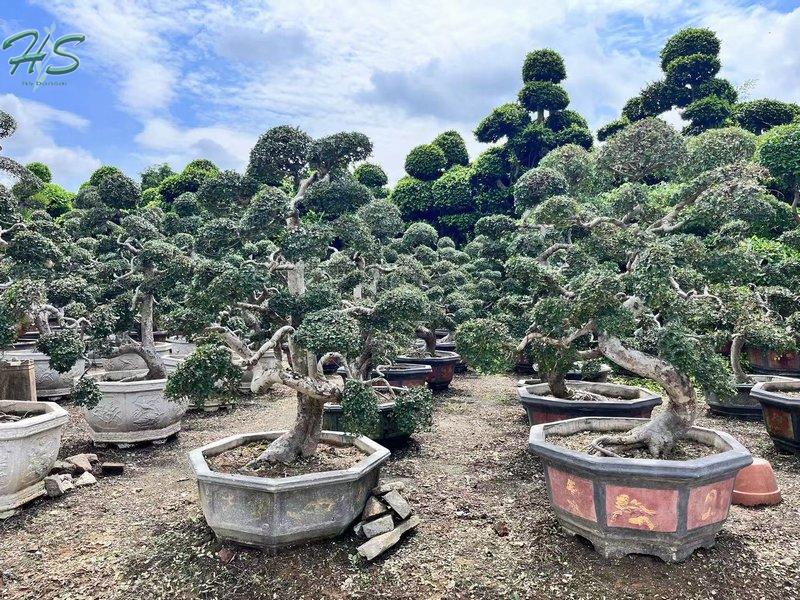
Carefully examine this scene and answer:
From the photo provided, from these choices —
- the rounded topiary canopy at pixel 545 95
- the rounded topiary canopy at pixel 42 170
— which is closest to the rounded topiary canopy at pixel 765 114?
the rounded topiary canopy at pixel 545 95

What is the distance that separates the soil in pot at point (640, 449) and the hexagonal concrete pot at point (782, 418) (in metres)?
1.59

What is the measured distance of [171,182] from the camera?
55.4 ft

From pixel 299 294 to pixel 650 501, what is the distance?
108 inches

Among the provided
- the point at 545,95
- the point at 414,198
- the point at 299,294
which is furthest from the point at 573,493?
the point at 545,95

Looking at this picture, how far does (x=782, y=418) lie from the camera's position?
466 centimetres

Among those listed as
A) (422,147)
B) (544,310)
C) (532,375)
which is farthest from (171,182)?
(544,310)

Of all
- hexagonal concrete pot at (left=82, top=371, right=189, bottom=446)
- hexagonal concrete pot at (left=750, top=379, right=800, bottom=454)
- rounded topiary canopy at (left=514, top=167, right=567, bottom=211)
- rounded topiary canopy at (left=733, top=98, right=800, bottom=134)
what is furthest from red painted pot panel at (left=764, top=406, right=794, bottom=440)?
rounded topiary canopy at (left=733, top=98, right=800, bottom=134)

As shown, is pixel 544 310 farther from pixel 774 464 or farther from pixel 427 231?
pixel 427 231

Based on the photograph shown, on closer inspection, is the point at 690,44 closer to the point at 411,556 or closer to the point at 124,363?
the point at 124,363

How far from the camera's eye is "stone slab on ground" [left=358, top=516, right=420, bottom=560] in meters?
2.93

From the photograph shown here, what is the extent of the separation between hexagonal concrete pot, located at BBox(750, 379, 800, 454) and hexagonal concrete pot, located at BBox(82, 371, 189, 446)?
5.76 meters

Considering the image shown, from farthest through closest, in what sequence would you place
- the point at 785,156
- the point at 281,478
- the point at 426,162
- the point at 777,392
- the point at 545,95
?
1. the point at 426,162
2. the point at 545,95
3. the point at 785,156
4. the point at 777,392
5. the point at 281,478

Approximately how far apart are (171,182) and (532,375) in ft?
43.8

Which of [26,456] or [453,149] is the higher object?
[453,149]
